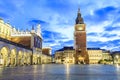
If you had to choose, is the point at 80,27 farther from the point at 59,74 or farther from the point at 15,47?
the point at 59,74

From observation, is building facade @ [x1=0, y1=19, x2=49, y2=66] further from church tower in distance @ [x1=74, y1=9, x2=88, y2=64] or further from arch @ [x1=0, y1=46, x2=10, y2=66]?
church tower in distance @ [x1=74, y1=9, x2=88, y2=64]

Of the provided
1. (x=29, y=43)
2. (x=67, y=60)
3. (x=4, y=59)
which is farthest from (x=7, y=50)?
(x=67, y=60)

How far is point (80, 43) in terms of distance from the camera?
147500mm

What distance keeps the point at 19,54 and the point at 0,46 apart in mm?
19843

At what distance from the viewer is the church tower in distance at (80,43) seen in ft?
471

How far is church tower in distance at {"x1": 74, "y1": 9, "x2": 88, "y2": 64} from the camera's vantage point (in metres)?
144

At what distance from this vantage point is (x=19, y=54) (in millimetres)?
70125

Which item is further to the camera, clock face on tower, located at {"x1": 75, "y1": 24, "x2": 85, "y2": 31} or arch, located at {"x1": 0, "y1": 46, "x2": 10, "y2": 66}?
clock face on tower, located at {"x1": 75, "y1": 24, "x2": 85, "y2": 31}

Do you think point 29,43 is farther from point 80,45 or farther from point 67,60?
point 67,60

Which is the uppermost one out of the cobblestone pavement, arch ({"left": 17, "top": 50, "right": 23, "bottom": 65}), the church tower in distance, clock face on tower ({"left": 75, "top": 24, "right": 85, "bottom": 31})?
clock face on tower ({"left": 75, "top": 24, "right": 85, "bottom": 31})

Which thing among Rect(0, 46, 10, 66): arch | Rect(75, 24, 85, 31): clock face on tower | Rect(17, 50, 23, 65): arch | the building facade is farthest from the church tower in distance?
Rect(0, 46, 10, 66): arch

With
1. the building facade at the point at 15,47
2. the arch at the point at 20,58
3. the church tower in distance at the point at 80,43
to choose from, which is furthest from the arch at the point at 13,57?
the church tower in distance at the point at 80,43

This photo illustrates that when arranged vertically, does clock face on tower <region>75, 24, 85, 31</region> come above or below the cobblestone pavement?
above

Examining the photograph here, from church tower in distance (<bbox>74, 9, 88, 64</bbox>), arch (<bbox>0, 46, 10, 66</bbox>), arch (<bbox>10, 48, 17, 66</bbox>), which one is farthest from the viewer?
church tower in distance (<bbox>74, 9, 88, 64</bbox>)
